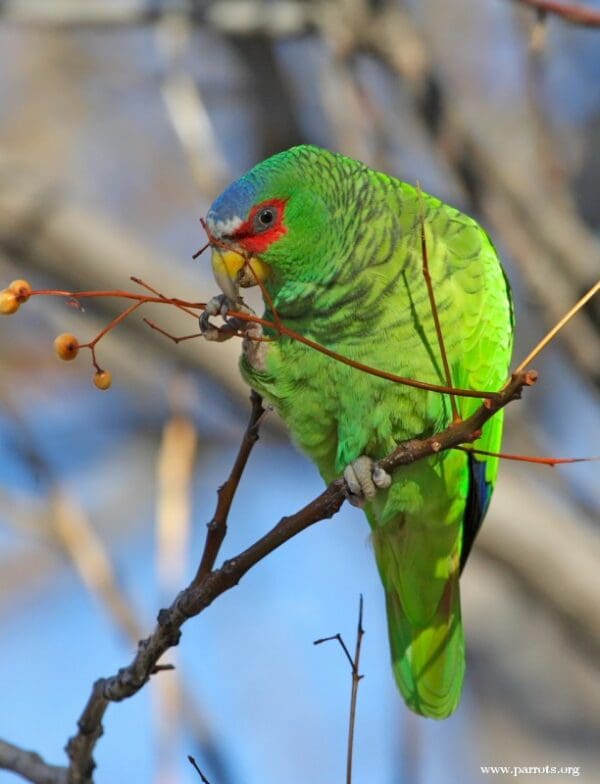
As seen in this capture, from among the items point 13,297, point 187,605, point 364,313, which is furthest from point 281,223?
point 187,605

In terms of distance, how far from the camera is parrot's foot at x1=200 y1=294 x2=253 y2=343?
2738 millimetres

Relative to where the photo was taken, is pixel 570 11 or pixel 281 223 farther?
pixel 570 11

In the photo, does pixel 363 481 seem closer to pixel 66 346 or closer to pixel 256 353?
pixel 256 353

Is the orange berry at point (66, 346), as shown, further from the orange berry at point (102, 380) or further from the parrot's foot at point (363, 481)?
the parrot's foot at point (363, 481)

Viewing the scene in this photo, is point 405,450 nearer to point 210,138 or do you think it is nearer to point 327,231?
point 327,231

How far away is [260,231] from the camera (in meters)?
3.17

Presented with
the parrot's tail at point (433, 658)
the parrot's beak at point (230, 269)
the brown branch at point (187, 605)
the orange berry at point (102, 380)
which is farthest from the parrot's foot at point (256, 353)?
the parrot's tail at point (433, 658)

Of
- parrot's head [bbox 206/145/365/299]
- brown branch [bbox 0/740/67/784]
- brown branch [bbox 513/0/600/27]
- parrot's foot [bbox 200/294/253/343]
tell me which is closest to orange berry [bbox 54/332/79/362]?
parrot's foot [bbox 200/294/253/343]

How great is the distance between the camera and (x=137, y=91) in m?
7.80

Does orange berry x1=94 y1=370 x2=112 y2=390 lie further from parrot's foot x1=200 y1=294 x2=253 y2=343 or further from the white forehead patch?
the white forehead patch

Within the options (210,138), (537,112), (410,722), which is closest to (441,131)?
(537,112)

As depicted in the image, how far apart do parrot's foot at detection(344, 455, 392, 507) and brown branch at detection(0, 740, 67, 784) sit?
109 centimetres

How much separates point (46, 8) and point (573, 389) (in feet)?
13.0

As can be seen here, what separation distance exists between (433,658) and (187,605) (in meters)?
1.64
